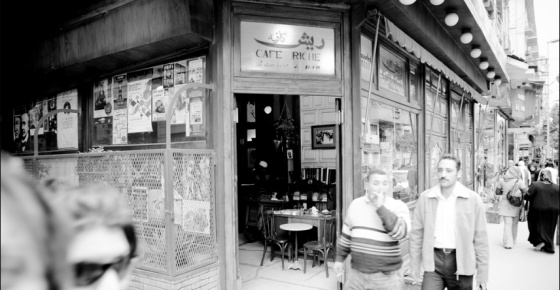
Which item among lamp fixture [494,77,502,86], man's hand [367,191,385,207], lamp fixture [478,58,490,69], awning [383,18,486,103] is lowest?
man's hand [367,191,385,207]

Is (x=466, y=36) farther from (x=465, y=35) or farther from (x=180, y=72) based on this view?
(x=180, y=72)

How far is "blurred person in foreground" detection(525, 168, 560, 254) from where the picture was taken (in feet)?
26.4

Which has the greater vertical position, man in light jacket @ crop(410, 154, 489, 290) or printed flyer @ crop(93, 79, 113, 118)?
printed flyer @ crop(93, 79, 113, 118)

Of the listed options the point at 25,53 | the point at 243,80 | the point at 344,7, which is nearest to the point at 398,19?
the point at 344,7

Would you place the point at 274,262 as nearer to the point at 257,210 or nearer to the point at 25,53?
the point at 257,210

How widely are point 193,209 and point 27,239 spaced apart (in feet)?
13.6

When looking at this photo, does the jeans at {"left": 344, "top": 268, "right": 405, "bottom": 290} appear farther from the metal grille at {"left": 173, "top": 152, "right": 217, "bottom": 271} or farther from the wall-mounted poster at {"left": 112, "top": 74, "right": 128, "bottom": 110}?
the wall-mounted poster at {"left": 112, "top": 74, "right": 128, "bottom": 110}

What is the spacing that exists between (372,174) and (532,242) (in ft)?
22.6

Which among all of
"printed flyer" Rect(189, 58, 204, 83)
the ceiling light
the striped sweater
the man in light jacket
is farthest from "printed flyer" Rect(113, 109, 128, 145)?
the ceiling light

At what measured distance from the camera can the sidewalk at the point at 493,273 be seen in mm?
6105

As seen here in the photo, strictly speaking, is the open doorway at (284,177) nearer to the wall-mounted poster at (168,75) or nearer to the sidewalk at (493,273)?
the sidewalk at (493,273)

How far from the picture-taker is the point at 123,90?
6.44 metres

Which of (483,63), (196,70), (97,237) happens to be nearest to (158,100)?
(196,70)

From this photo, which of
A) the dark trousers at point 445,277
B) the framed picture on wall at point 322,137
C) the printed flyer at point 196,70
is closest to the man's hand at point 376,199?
the dark trousers at point 445,277
